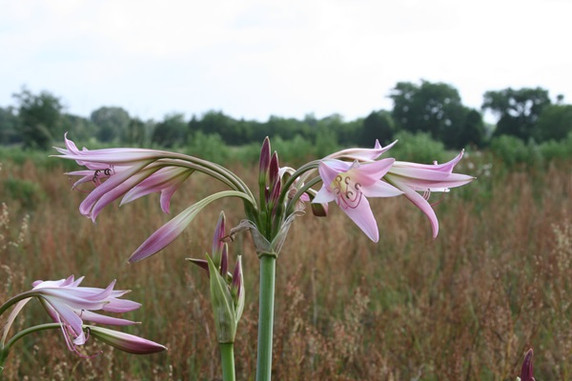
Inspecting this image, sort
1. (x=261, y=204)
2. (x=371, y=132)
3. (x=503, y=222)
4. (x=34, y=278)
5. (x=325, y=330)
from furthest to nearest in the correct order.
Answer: (x=371, y=132) → (x=503, y=222) → (x=34, y=278) → (x=325, y=330) → (x=261, y=204)

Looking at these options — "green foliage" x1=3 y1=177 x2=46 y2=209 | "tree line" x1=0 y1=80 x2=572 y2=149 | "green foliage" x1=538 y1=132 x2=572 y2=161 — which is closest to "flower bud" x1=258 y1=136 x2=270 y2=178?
"green foliage" x1=3 y1=177 x2=46 y2=209

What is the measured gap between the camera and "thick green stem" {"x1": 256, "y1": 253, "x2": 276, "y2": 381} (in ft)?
2.96

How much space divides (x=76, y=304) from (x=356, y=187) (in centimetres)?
49

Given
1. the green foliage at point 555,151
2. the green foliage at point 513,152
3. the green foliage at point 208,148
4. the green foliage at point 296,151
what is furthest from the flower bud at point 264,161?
the green foliage at point 555,151

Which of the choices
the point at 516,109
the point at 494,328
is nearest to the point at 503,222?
the point at 494,328

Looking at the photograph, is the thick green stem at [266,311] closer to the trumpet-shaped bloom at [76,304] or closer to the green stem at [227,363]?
the green stem at [227,363]

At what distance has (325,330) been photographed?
129 inches

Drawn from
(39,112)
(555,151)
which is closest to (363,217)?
(555,151)

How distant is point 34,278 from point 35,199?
170 inches

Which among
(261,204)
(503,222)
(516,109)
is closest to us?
(261,204)

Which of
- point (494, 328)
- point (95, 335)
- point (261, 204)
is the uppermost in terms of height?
point (261, 204)

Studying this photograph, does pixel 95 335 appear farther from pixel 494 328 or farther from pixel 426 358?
pixel 426 358

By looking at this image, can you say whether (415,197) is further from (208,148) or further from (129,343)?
(208,148)

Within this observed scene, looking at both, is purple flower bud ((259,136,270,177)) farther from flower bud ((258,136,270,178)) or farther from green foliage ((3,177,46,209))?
green foliage ((3,177,46,209))
